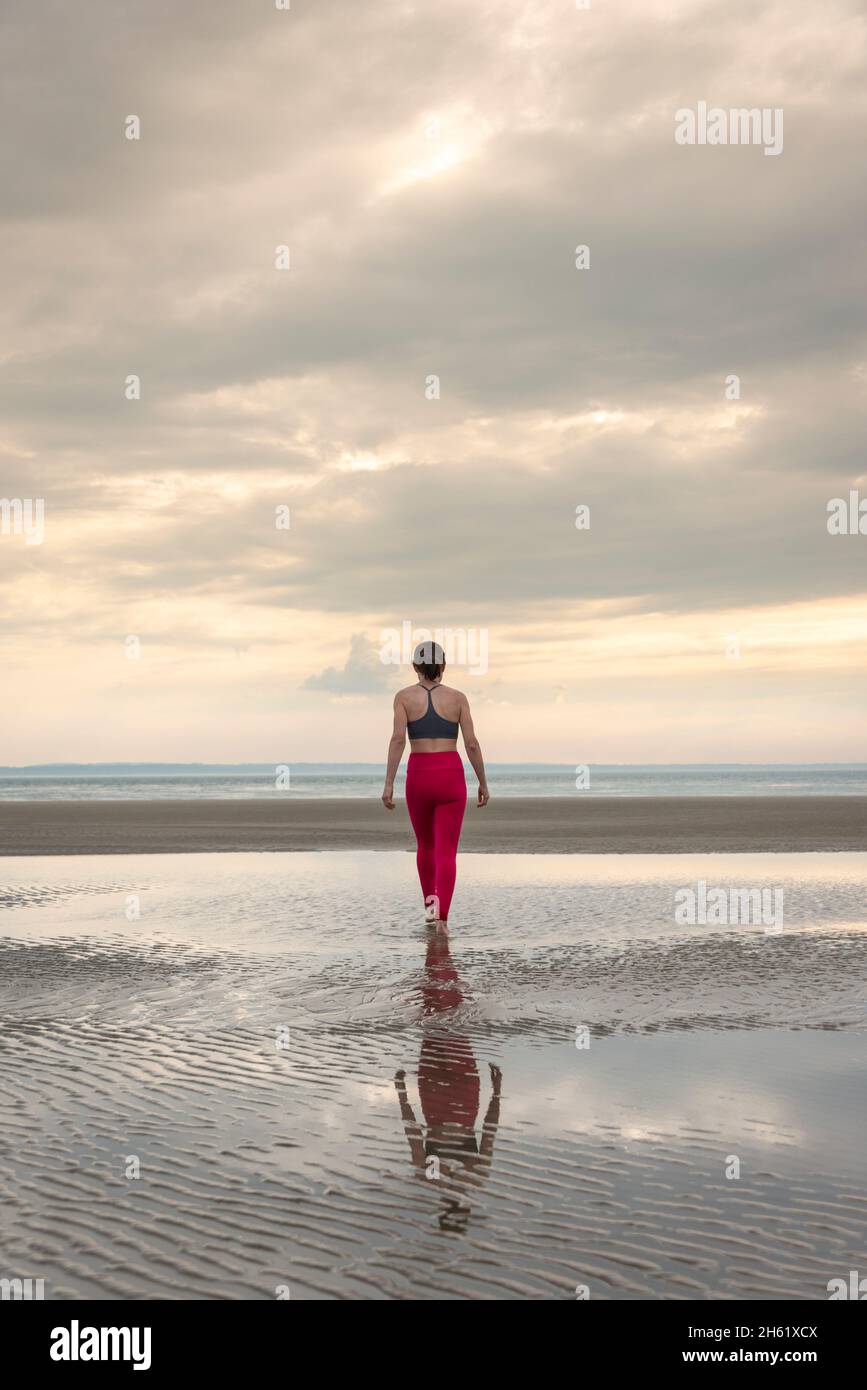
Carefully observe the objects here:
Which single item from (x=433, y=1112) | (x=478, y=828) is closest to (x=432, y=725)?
(x=433, y=1112)

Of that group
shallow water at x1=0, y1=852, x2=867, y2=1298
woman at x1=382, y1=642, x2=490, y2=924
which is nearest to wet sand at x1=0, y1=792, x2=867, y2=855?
woman at x1=382, y1=642, x2=490, y2=924

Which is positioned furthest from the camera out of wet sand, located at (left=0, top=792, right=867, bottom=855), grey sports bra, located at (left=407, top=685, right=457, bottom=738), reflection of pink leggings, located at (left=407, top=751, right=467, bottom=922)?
wet sand, located at (left=0, top=792, right=867, bottom=855)

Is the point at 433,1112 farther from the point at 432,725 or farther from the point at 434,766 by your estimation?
the point at 432,725

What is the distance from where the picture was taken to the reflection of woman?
14.9ft

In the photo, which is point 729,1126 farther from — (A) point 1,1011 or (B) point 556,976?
(A) point 1,1011

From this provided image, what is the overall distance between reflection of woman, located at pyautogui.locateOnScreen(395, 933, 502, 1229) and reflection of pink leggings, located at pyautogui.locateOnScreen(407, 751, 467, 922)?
4.06 m

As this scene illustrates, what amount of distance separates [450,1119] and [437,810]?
591cm

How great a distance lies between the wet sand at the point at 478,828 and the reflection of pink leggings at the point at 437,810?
11.6 metres

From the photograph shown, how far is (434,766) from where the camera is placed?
1125cm

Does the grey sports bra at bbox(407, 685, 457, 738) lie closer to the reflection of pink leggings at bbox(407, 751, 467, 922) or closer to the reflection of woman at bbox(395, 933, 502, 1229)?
the reflection of pink leggings at bbox(407, 751, 467, 922)

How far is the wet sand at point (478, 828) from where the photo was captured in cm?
2453

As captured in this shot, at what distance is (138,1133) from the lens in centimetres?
518
